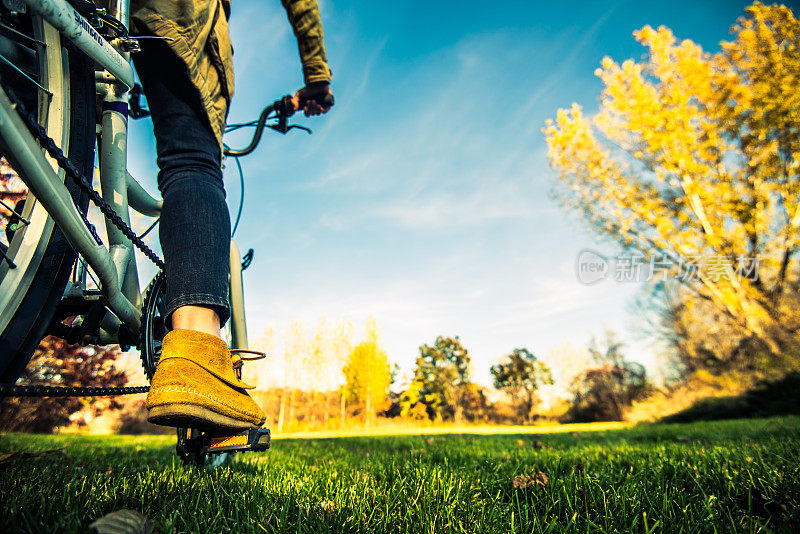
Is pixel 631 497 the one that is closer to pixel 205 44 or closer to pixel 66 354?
pixel 205 44

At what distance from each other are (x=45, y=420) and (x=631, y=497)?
11.9 meters

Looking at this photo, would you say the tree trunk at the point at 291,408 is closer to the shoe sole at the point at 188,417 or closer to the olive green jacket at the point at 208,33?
the olive green jacket at the point at 208,33

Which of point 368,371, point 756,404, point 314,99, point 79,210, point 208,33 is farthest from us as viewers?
point 368,371

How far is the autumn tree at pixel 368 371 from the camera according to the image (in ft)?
86.2

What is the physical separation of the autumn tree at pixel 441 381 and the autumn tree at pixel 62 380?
90.9 feet

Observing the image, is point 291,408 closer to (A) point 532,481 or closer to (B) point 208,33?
(A) point 532,481

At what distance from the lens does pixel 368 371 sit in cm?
2625

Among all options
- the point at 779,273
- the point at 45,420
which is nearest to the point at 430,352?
the point at 779,273

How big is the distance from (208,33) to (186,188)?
1.91ft

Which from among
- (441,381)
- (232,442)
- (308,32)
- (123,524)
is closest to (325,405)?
(441,381)

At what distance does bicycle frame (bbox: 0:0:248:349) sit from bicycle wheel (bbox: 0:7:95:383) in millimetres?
104

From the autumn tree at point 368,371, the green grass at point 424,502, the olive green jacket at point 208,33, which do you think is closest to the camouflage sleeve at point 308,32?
the olive green jacket at point 208,33

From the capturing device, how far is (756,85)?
39.7 ft

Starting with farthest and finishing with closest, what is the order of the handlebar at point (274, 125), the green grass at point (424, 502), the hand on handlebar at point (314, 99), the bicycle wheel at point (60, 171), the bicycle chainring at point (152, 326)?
the handlebar at point (274, 125)
the hand on handlebar at point (314, 99)
the bicycle chainring at point (152, 326)
the bicycle wheel at point (60, 171)
the green grass at point (424, 502)
